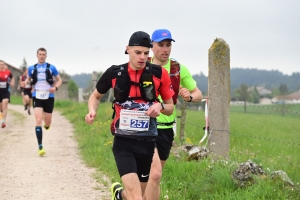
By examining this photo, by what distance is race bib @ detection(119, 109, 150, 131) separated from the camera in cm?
459

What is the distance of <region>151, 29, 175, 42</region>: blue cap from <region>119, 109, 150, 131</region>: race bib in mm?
1147

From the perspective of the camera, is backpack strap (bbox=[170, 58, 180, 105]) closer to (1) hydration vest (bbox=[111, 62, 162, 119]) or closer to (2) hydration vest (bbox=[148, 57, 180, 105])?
(2) hydration vest (bbox=[148, 57, 180, 105])

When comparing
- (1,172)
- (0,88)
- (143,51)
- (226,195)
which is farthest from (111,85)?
(0,88)

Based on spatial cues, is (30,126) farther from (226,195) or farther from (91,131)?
(226,195)

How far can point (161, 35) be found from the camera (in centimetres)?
543

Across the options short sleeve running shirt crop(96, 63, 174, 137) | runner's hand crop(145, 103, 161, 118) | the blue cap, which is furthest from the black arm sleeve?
the blue cap

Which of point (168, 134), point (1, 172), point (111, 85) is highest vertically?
point (111, 85)

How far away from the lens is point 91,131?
1359cm

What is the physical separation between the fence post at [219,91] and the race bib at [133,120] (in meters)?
2.93

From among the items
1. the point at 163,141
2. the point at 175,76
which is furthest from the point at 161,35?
the point at 163,141

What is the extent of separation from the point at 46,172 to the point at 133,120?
4.48m

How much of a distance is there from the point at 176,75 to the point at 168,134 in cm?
68

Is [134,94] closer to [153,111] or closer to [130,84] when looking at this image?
[130,84]

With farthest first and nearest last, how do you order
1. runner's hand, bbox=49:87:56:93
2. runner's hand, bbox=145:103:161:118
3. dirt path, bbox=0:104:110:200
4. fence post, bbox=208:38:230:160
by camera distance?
runner's hand, bbox=49:87:56:93 → fence post, bbox=208:38:230:160 → dirt path, bbox=0:104:110:200 → runner's hand, bbox=145:103:161:118
